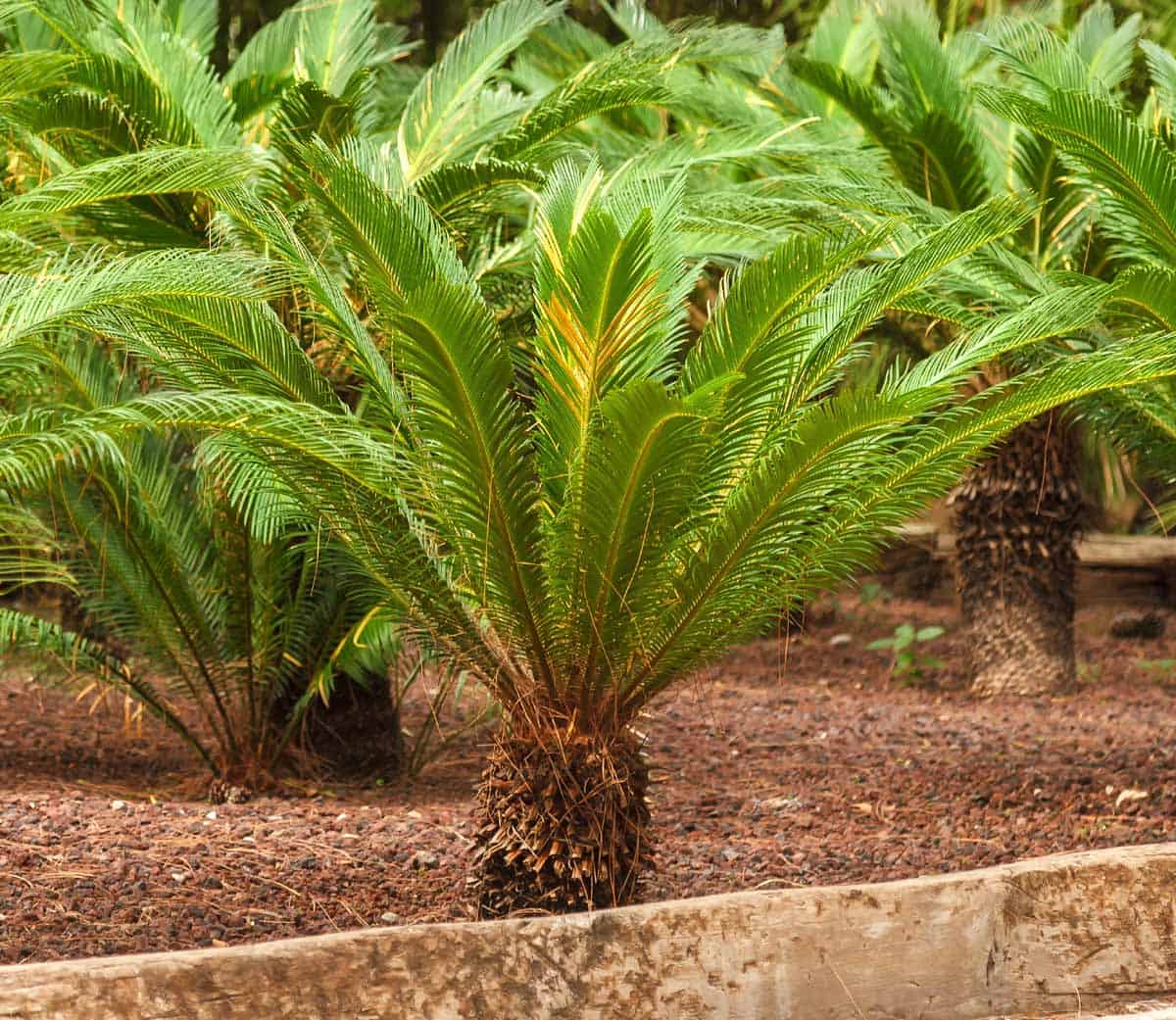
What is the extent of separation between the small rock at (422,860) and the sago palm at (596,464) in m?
0.66

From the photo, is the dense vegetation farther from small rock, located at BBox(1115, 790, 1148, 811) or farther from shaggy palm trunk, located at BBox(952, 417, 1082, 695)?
shaggy palm trunk, located at BBox(952, 417, 1082, 695)

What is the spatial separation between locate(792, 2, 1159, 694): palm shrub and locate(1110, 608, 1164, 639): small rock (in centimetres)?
242

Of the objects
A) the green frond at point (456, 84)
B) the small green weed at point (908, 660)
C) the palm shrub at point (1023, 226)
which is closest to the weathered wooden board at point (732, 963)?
the palm shrub at point (1023, 226)

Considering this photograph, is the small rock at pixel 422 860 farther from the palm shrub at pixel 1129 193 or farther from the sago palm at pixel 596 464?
the palm shrub at pixel 1129 193

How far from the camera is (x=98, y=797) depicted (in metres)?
5.45

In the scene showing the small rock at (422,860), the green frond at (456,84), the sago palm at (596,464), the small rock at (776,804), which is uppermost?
the green frond at (456,84)

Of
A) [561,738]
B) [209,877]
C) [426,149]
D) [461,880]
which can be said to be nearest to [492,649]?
[561,738]

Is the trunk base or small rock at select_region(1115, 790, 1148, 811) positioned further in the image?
the trunk base

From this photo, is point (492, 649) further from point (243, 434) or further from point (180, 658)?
point (180, 658)

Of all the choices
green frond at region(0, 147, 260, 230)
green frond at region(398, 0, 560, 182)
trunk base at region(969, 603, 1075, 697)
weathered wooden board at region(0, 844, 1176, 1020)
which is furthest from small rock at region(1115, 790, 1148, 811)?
green frond at region(0, 147, 260, 230)

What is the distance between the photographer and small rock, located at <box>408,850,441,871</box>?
15.3ft

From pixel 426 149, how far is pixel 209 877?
9.94ft

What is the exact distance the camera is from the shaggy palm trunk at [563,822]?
389cm

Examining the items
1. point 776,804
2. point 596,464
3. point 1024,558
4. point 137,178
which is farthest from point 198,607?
point 1024,558
